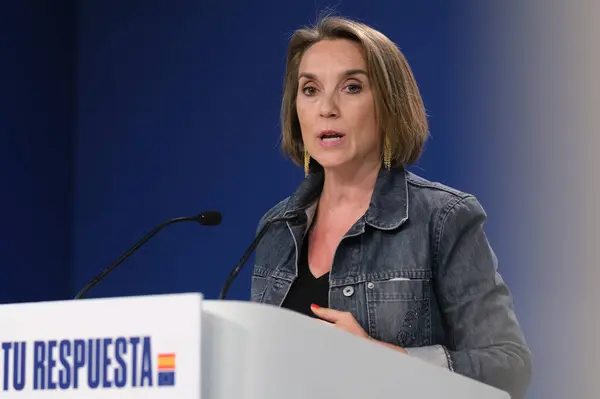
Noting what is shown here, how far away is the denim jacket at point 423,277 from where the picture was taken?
164 cm

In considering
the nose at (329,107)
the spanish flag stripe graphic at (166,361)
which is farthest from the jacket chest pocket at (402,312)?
the spanish flag stripe graphic at (166,361)

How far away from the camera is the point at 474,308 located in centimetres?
165

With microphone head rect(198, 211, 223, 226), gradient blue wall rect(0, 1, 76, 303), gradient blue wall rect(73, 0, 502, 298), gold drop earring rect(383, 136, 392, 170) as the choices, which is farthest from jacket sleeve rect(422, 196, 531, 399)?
gradient blue wall rect(0, 1, 76, 303)

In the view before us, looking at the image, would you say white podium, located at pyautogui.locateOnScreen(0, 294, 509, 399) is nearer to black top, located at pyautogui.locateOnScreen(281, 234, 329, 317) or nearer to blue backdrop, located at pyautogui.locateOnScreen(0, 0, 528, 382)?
black top, located at pyautogui.locateOnScreen(281, 234, 329, 317)

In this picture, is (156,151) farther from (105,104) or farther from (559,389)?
(559,389)

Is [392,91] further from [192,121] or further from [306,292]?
[192,121]

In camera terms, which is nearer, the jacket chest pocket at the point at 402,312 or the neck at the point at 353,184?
the jacket chest pocket at the point at 402,312

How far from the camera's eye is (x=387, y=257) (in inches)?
68.1

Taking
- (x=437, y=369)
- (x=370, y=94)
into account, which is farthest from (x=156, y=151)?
(x=437, y=369)

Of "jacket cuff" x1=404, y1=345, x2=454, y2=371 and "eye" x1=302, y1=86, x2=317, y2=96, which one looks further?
"eye" x1=302, y1=86, x2=317, y2=96

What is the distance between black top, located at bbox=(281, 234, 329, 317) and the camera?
1753 millimetres

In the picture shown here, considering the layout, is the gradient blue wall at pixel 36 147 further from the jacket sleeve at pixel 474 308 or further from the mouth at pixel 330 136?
the jacket sleeve at pixel 474 308

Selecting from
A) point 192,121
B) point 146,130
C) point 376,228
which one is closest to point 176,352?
point 376,228

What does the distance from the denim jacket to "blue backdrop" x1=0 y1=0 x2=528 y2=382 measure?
897 mm
